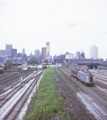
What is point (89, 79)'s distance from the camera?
88.6 feet

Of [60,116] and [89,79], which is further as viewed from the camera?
[89,79]

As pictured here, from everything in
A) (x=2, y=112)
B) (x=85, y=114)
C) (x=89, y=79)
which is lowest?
(x=2, y=112)

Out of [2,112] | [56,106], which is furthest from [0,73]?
[56,106]

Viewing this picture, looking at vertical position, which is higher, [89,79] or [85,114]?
[89,79]

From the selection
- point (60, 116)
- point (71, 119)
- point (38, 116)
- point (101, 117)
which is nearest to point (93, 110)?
point (101, 117)

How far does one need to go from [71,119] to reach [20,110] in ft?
25.3

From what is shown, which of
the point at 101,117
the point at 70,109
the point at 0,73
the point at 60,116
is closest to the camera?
the point at 60,116

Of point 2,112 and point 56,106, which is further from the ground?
point 56,106

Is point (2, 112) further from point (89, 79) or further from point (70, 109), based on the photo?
point (89, 79)

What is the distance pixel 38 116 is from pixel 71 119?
3331 millimetres

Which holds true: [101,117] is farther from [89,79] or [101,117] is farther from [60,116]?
[89,79]

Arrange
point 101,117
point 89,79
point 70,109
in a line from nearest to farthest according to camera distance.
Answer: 1. point 101,117
2. point 70,109
3. point 89,79

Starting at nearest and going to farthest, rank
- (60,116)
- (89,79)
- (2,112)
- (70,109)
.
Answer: (60,116) → (70,109) → (2,112) → (89,79)

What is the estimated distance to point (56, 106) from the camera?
1330cm
